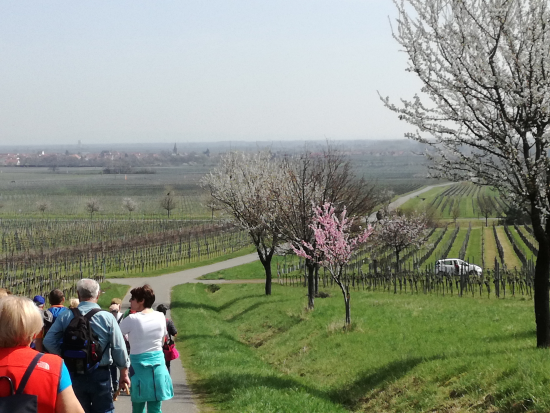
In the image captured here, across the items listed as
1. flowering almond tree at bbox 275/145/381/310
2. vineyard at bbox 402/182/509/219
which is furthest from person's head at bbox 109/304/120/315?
vineyard at bbox 402/182/509/219

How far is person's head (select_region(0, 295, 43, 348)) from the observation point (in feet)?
13.2

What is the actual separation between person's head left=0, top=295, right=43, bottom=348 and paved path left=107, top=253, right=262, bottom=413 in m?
6.04

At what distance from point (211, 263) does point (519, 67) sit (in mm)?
37974

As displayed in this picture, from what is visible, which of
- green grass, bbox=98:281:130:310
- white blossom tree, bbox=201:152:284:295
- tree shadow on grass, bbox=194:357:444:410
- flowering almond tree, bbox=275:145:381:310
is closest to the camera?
tree shadow on grass, bbox=194:357:444:410

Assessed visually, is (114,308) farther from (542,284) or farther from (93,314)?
(542,284)

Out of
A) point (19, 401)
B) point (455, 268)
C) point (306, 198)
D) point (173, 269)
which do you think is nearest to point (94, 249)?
point (173, 269)

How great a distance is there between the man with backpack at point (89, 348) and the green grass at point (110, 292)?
21.0 meters

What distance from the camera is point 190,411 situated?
998 centimetres

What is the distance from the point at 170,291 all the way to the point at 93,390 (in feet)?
88.0

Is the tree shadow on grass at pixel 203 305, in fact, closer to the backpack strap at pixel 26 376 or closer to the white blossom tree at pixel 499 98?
the white blossom tree at pixel 499 98

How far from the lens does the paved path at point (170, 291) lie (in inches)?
403

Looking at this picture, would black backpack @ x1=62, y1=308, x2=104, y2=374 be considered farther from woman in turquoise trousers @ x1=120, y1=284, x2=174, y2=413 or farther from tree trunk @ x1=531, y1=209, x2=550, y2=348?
tree trunk @ x1=531, y1=209, x2=550, y2=348

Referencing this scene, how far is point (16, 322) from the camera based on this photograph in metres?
4.04

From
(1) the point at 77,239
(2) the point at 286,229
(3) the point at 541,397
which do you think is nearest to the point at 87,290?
(3) the point at 541,397
